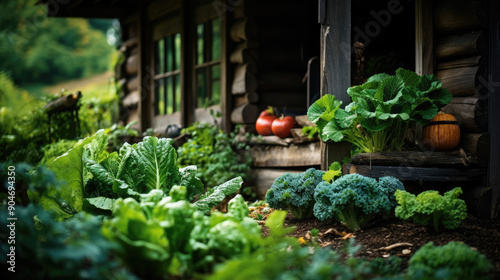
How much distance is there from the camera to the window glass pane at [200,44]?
7.53m

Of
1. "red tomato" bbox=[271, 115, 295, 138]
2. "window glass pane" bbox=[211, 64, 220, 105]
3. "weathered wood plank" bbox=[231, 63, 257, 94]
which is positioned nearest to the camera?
"red tomato" bbox=[271, 115, 295, 138]

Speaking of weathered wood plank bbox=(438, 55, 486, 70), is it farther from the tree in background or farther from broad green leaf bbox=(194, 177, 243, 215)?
the tree in background

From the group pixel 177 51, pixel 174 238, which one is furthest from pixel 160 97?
pixel 174 238

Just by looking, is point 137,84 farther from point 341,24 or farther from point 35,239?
point 35,239

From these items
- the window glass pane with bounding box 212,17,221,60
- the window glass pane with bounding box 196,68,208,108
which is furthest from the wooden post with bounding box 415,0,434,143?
the window glass pane with bounding box 196,68,208,108

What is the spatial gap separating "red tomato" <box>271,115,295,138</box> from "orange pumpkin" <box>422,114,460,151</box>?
1822 millimetres

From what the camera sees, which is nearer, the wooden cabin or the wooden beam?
the wooden cabin

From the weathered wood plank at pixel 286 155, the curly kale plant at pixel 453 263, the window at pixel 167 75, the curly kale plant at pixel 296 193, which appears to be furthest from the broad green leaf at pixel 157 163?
the window at pixel 167 75

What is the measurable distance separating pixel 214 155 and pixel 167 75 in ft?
9.55

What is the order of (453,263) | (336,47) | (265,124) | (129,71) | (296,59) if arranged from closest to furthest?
(453,263), (336,47), (265,124), (296,59), (129,71)

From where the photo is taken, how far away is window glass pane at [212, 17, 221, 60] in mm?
7121

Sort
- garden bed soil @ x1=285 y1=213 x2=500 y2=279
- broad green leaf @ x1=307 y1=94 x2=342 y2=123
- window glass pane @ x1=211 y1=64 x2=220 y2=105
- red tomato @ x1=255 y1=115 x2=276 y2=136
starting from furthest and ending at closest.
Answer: window glass pane @ x1=211 y1=64 x2=220 y2=105, red tomato @ x1=255 y1=115 x2=276 y2=136, broad green leaf @ x1=307 y1=94 x2=342 y2=123, garden bed soil @ x1=285 y1=213 x2=500 y2=279

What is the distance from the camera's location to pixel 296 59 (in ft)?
22.2

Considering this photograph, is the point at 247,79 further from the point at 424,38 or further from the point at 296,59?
the point at 424,38
